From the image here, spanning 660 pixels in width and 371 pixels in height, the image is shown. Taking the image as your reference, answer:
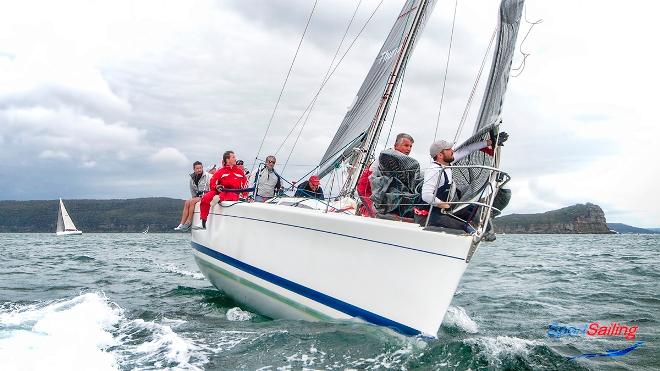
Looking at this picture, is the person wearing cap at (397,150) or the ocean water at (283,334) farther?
the person wearing cap at (397,150)

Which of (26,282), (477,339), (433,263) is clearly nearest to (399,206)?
(433,263)

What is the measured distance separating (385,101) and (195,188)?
373 cm

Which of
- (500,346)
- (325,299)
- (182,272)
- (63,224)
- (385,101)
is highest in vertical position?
(385,101)

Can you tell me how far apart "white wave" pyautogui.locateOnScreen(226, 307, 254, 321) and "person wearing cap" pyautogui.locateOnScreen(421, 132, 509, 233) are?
278 cm

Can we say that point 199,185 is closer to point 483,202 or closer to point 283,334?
point 283,334

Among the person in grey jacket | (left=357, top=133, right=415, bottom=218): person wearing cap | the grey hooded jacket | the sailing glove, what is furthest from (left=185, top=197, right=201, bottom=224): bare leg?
the sailing glove

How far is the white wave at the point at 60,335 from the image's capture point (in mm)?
4023

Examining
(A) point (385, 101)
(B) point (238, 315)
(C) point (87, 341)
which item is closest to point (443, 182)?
(A) point (385, 101)

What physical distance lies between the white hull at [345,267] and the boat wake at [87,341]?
1.06m

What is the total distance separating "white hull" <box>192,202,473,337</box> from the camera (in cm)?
418

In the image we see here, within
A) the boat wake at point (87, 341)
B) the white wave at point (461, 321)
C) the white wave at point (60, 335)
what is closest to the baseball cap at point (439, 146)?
the white wave at point (461, 321)

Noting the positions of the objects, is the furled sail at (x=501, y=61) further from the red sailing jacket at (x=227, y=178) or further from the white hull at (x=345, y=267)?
the red sailing jacket at (x=227, y=178)

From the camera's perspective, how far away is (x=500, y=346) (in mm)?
4621

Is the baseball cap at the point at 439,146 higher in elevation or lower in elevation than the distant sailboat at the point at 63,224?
higher
